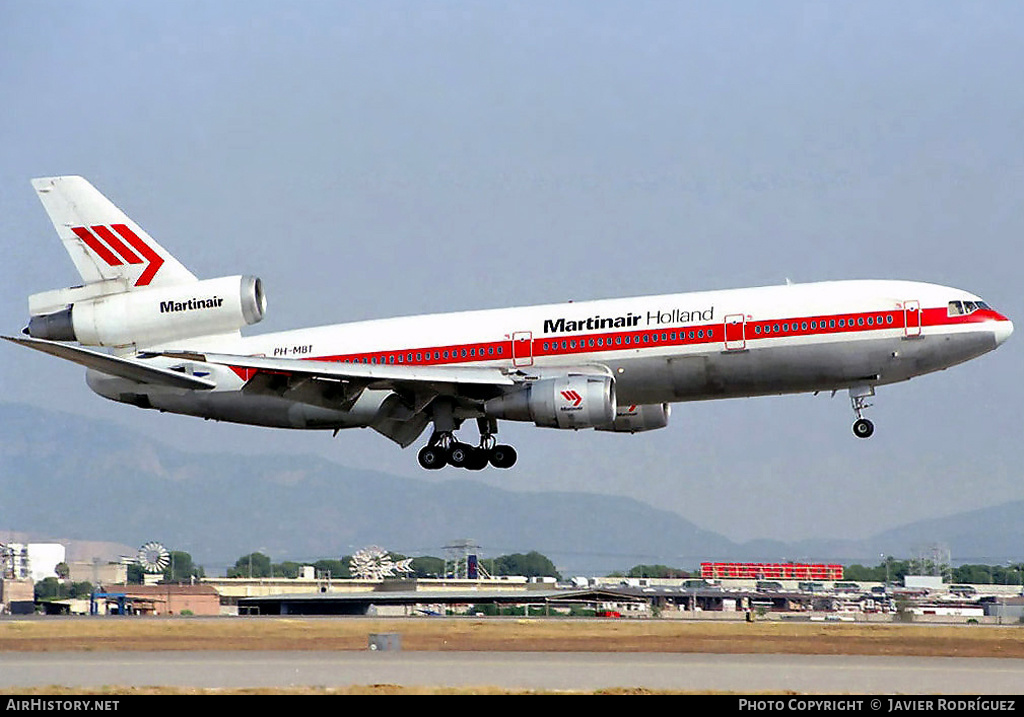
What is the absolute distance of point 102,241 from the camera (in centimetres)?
5394

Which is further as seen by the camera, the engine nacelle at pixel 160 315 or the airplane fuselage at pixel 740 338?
the engine nacelle at pixel 160 315

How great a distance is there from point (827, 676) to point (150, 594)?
5925cm

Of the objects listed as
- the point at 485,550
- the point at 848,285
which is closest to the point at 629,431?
the point at 848,285

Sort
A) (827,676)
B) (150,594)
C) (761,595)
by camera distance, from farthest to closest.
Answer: (761,595)
(150,594)
(827,676)

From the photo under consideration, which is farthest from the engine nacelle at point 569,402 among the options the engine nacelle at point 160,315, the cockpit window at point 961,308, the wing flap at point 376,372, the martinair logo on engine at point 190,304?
the martinair logo on engine at point 190,304

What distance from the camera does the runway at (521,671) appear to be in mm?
34219

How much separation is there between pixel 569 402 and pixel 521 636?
11.8 metres

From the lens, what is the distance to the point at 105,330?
52062mm

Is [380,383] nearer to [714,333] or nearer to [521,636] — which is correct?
[714,333]

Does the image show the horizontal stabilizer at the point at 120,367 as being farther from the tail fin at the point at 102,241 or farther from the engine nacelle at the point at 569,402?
the engine nacelle at the point at 569,402

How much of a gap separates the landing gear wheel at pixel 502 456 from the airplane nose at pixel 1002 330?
16.3m

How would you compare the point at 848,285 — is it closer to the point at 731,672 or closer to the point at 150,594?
the point at 731,672

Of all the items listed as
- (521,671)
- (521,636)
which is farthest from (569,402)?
(521,636)

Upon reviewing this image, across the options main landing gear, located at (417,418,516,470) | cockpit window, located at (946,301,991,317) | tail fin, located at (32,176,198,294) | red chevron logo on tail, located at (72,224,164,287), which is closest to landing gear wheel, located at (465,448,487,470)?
main landing gear, located at (417,418,516,470)
